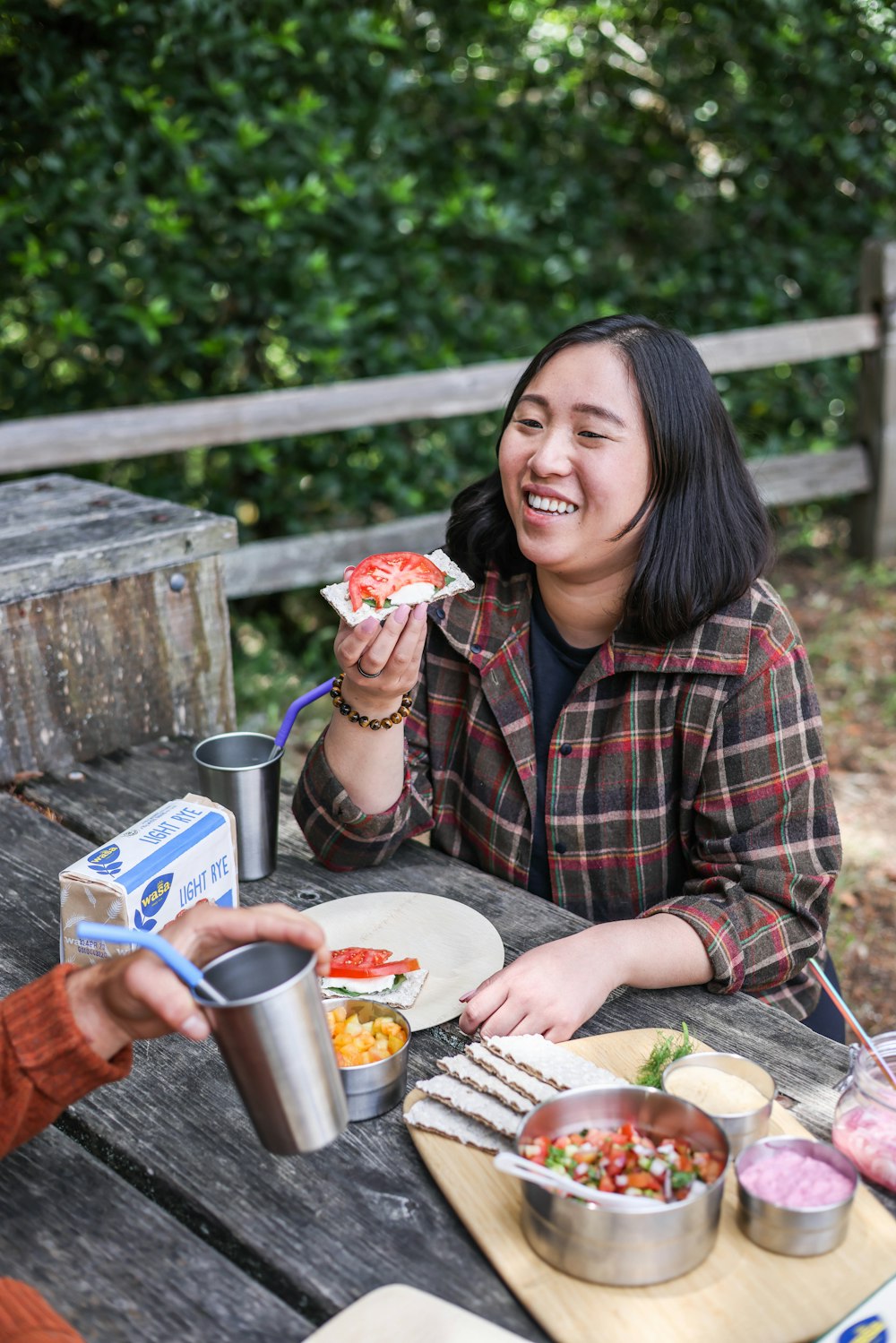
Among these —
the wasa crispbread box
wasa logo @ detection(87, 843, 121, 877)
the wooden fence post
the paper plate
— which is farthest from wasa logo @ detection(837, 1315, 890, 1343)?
the wooden fence post

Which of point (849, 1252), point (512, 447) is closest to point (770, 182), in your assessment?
point (512, 447)

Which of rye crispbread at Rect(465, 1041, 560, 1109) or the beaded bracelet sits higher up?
the beaded bracelet

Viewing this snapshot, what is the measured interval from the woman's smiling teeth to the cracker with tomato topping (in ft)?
0.60

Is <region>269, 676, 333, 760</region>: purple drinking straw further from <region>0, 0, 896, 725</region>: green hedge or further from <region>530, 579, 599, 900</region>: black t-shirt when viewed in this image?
<region>0, 0, 896, 725</region>: green hedge

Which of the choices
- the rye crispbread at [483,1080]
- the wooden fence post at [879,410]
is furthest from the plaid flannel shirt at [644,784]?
the wooden fence post at [879,410]

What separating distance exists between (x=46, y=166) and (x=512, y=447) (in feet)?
10.4

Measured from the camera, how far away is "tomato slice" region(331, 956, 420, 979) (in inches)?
64.9

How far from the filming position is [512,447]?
79.9 inches

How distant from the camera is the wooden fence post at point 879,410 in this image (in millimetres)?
5832

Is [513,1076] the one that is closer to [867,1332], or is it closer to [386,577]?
→ [867,1332]

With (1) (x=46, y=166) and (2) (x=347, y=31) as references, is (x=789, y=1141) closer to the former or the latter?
(1) (x=46, y=166)

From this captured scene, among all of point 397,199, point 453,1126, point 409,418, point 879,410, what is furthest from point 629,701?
point 879,410

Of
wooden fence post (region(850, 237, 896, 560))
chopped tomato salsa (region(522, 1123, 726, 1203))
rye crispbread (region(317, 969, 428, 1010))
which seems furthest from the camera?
wooden fence post (region(850, 237, 896, 560))

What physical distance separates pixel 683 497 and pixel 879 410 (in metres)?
4.51
